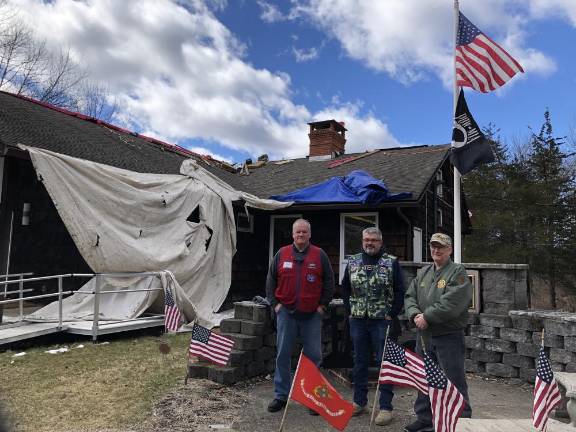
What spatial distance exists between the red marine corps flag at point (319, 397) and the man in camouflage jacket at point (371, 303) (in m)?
0.65

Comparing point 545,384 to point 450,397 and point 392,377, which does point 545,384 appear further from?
point 392,377

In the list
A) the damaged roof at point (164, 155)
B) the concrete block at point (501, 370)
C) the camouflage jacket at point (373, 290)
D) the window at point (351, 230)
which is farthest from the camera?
the window at point (351, 230)

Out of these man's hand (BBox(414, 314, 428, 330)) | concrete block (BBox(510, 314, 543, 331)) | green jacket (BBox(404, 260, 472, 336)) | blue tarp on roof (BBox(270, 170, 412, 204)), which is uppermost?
blue tarp on roof (BBox(270, 170, 412, 204))

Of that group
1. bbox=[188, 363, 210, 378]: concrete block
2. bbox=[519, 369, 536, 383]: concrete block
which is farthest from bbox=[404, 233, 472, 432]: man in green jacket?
bbox=[519, 369, 536, 383]: concrete block

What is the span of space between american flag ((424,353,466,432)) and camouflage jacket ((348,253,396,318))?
40.2 inches

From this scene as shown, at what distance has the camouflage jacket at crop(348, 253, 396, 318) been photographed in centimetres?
400

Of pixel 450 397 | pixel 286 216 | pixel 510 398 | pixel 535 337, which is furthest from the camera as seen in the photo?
pixel 286 216

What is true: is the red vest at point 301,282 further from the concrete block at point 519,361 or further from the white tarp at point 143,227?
the white tarp at point 143,227

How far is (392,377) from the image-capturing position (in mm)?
3688

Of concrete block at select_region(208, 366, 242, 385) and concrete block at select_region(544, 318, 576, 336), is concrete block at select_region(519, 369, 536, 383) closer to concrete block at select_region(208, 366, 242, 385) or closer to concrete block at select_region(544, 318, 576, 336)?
concrete block at select_region(544, 318, 576, 336)

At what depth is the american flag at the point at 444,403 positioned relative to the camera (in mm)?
2953

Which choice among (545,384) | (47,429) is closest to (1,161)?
(47,429)

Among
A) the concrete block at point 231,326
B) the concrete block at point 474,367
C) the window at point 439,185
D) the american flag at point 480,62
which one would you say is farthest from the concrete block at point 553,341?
the window at point 439,185

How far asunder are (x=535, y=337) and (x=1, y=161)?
7.91 metres
